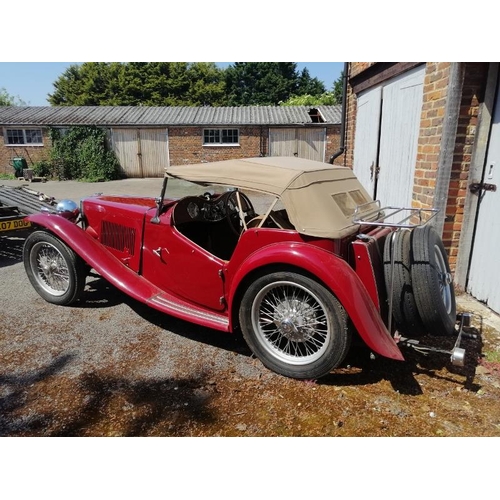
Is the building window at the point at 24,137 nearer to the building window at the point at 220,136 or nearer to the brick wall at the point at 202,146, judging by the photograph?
the brick wall at the point at 202,146

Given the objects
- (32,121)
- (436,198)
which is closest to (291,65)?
(32,121)

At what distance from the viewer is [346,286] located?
2.65 meters

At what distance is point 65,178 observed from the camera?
21047 mm

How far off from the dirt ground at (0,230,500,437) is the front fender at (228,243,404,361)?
48 centimetres

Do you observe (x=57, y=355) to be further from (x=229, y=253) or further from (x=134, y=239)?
(x=229, y=253)

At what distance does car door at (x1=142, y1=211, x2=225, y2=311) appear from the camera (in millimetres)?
3373

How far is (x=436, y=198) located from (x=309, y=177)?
2.00 m

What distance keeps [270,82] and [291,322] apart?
157ft

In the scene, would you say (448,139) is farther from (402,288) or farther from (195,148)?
(195,148)

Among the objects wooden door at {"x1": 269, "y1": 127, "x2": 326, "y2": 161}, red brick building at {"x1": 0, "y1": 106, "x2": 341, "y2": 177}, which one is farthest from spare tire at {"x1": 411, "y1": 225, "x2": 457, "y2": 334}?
red brick building at {"x1": 0, "y1": 106, "x2": 341, "y2": 177}

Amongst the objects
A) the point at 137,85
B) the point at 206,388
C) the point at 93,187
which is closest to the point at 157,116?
the point at 93,187

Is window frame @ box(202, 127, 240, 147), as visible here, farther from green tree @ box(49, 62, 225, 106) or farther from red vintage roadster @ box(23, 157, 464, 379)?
green tree @ box(49, 62, 225, 106)

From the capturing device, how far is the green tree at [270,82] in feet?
150

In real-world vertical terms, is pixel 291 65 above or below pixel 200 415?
above
